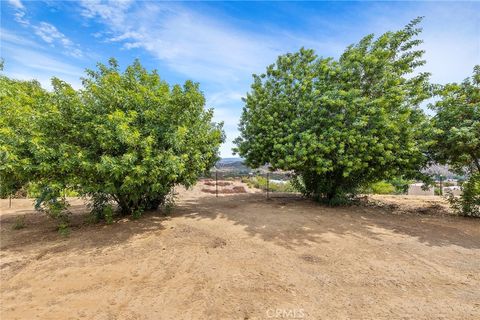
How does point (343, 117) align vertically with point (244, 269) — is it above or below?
above

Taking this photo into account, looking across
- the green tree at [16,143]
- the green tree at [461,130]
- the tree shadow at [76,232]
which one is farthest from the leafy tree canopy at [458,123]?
the green tree at [16,143]

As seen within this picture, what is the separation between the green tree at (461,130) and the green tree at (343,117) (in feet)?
1.68

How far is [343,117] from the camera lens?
317 inches

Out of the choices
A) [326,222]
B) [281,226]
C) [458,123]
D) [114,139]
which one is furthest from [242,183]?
[114,139]

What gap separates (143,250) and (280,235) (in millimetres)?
3099

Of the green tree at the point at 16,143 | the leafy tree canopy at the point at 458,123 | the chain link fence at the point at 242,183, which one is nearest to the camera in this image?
the green tree at the point at 16,143

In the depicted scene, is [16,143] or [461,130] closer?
[16,143]

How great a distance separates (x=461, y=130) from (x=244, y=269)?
7474mm

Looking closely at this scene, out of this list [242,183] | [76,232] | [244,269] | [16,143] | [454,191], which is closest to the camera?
[244,269]

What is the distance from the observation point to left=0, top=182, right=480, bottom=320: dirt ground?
3.51 meters

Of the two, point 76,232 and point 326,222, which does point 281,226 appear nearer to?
point 326,222

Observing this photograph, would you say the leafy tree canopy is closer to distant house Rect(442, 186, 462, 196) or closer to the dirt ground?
distant house Rect(442, 186, 462, 196)

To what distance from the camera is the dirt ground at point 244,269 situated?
11.5 feet

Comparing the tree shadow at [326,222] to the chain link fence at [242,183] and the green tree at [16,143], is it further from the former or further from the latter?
the chain link fence at [242,183]
